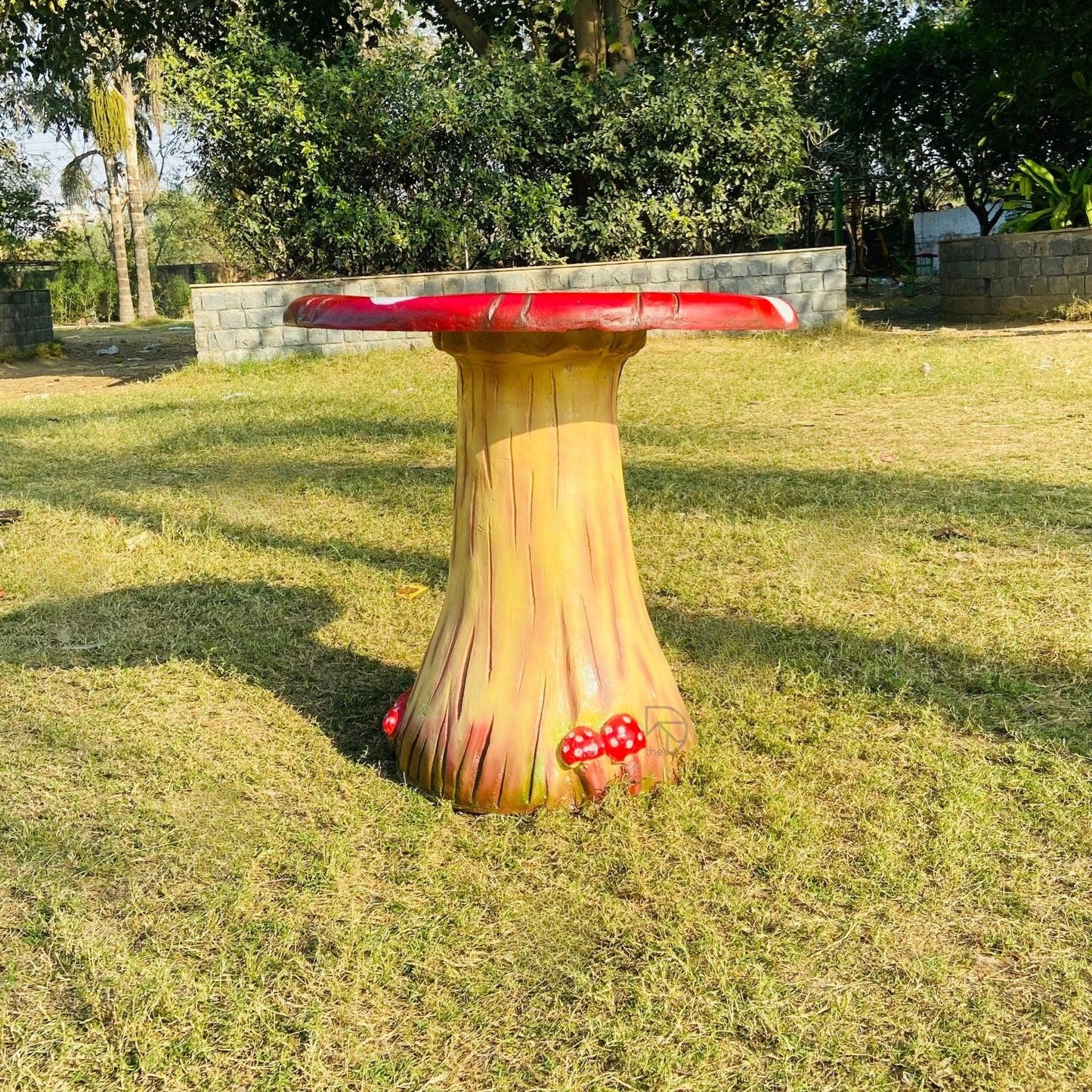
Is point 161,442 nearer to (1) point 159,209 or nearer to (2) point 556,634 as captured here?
(2) point 556,634

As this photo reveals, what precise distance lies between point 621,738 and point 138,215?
24.8 meters

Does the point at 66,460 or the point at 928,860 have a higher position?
the point at 66,460

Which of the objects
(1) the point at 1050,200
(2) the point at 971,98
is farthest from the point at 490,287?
(2) the point at 971,98

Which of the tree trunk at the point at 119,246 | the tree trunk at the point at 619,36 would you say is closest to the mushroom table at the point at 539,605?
the tree trunk at the point at 619,36

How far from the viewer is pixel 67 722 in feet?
9.12

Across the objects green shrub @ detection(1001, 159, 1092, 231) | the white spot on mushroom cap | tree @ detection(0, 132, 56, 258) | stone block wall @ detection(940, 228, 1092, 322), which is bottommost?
the white spot on mushroom cap

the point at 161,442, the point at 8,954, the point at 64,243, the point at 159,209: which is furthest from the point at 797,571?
the point at 159,209

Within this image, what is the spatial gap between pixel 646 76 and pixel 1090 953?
401 inches

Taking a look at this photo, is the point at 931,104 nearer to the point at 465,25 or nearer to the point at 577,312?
the point at 465,25

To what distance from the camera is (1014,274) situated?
437 inches

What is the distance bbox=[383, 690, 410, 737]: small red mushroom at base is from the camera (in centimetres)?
255

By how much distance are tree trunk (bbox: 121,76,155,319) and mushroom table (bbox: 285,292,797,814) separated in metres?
23.6

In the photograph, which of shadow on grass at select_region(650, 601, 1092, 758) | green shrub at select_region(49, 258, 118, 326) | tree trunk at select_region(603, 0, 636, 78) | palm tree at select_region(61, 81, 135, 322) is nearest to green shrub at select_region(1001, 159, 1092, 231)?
tree trunk at select_region(603, 0, 636, 78)

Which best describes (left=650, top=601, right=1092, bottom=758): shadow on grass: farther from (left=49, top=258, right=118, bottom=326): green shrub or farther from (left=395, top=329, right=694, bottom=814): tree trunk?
(left=49, top=258, right=118, bottom=326): green shrub
